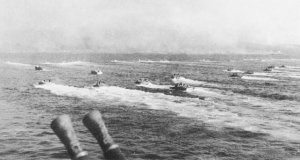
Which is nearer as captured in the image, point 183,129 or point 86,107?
point 183,129

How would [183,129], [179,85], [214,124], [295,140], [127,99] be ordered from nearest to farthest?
[295,140], [183,129], [214,124], [127,99], [179,85]

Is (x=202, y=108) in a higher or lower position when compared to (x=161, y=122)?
higher

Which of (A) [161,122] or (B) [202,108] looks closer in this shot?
(A) [161,122]

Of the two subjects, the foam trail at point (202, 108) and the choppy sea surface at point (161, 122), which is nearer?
the choppy sea surface at point (161, 122)

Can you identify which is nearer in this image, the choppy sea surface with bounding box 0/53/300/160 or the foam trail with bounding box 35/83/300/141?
the choppy sea surface with bounding box 0/53/300/160

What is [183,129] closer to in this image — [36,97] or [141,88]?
[36,97]

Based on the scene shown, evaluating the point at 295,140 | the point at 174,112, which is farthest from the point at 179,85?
the point at 295,140

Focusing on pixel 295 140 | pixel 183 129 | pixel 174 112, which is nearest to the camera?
pixel 295 140
